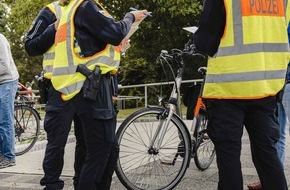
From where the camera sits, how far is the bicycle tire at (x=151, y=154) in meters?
4.29

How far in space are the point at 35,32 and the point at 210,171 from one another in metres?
2.43

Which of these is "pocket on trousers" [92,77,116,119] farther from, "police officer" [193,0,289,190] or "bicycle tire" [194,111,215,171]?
"bicycle tire" [194,111,215,171]

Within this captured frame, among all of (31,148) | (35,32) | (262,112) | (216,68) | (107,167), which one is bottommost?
(31,148)

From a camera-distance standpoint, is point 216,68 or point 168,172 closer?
point 216,68

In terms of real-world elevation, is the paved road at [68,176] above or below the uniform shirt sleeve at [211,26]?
below

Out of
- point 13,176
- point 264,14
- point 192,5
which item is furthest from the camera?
point 192,5

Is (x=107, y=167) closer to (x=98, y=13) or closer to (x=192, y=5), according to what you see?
(x=98, y=13)

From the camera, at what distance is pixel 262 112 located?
287cm

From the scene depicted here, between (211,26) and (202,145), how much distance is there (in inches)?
88.6

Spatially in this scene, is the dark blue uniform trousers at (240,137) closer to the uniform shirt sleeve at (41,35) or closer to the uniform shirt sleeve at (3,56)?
the uniform shirt sleeve at (41,35)

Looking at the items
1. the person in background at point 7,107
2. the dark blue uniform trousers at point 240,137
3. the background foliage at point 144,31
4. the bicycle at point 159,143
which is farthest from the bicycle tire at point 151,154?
the background foliage at point 144,31

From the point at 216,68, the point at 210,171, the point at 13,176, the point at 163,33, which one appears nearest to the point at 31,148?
the point at 13,176

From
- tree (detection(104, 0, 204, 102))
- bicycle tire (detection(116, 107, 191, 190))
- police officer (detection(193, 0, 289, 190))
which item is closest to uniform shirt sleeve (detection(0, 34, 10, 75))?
bicycle tire (detection(116, 107, 191, 190))

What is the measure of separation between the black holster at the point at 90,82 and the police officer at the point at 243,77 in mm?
778
